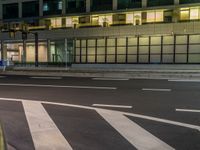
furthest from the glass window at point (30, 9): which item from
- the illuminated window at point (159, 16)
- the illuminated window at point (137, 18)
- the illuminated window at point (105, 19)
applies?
the illuminated window at point (159, 16)

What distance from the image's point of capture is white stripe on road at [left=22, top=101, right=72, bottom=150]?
5898mm

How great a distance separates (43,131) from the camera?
694 centimetres

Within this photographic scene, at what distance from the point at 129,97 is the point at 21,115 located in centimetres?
500

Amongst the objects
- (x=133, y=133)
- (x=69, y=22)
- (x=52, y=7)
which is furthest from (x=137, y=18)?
(x=133, y=133)

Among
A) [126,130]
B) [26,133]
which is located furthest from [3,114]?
[126,130]

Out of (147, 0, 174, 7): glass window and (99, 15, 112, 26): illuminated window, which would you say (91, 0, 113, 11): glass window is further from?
(147, 0, 174, 7): glass window

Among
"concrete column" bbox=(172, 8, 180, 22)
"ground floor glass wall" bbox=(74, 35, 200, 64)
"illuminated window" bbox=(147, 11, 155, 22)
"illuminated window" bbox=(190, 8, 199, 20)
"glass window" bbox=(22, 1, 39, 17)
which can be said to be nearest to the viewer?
"illuminated window" bbox=(190, 8, 199, 20)

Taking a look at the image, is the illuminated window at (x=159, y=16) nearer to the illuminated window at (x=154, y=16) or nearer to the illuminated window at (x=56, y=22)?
the illuminated window at (x=154, y=16)

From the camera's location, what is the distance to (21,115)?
883 centimetres

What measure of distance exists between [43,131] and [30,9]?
48.3 meters

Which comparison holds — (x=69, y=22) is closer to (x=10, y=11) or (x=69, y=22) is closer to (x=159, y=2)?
(x=10, y=11)

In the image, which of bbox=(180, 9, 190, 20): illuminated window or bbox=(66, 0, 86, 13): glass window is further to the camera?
bbox=(66, 0, 86, 13): glass window

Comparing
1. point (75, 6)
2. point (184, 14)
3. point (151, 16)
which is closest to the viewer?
point (184, 14)

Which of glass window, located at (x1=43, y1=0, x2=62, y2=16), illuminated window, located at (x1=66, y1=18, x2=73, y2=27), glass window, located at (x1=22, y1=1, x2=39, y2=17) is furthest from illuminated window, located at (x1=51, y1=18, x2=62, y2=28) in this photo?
glass window, located at (x1=22, y1=1, x2=39, y2=17)
